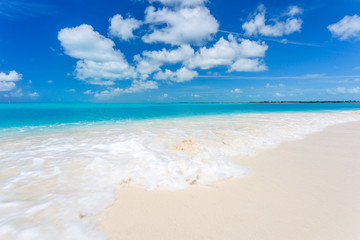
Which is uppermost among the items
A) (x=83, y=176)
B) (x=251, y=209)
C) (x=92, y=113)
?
(x=92, y=113)

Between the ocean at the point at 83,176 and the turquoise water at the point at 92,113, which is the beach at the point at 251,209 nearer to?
the ocean at the point at 83,176

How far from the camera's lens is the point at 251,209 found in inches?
114

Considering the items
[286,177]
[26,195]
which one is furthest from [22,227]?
[286,177]

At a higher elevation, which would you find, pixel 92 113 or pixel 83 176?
pixel 92 113

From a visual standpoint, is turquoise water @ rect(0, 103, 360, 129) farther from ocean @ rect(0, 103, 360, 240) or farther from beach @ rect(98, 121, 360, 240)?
beach @ rect(98, 121, 360, 240)

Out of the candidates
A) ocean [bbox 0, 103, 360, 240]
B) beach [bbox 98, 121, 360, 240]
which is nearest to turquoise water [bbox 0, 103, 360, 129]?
ocean [bbox 0, 103, 360, 240]

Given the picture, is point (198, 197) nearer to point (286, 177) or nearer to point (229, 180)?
point (229, 180)

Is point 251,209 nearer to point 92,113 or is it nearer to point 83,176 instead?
point 83,176

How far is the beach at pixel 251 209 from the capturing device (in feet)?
7.89

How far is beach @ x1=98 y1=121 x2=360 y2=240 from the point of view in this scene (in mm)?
2406

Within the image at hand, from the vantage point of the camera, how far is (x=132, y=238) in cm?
231

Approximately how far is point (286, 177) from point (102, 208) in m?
4.16

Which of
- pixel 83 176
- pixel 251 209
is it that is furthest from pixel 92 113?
pixel 251 209

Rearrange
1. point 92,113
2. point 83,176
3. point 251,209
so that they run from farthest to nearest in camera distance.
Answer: point 92,113 < point 83,176 < point 251,209
